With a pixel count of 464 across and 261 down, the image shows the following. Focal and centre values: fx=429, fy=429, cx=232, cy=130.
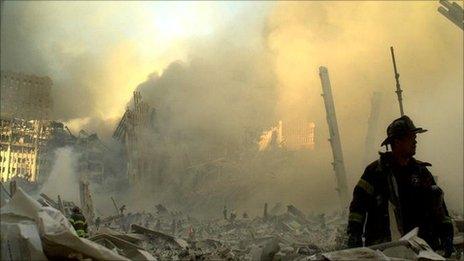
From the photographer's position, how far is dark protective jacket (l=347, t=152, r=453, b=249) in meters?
2.77

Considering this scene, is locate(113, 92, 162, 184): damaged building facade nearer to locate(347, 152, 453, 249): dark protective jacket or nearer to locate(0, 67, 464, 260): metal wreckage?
locate(0, 67, 464, 260): metal wreckage

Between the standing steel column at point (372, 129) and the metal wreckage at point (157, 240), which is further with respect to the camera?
the standing steel column at point (372, 129)

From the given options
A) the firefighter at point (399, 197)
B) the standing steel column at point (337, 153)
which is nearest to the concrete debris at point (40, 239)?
the firefighter at point (399, 197)

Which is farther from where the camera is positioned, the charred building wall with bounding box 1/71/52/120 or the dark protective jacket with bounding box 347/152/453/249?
the charred building wall with bounding box 1/71/52/120

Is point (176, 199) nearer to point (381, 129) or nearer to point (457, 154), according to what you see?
point (381, 129)

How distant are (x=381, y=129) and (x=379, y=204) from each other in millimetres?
16744

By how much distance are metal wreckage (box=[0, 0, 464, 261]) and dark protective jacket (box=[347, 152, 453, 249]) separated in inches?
10.3

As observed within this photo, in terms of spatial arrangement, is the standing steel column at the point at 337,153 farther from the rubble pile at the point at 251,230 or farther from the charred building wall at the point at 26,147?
the charred building wall at the point at 26,147

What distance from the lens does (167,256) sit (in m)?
5.46

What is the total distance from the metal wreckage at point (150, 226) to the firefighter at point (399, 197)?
0.87 feet

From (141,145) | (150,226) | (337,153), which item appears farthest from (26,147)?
(337,153)

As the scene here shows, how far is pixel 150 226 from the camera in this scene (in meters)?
13.9

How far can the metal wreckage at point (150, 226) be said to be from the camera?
2053 mm

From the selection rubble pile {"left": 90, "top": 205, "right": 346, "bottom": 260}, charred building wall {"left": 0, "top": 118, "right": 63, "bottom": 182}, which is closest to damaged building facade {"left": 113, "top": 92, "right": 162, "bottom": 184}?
charred building wall {"left": 0, "top": 118, "right": 63, "bottom": 182}
